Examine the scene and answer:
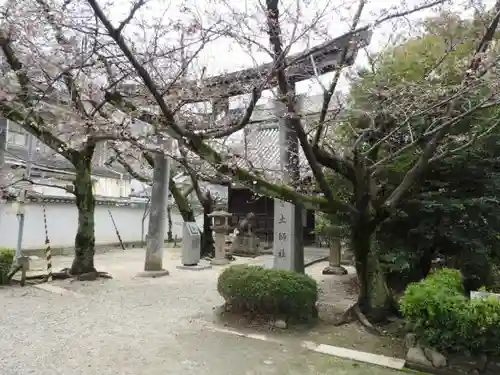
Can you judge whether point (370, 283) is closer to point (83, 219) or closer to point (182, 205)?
point (83, 219)

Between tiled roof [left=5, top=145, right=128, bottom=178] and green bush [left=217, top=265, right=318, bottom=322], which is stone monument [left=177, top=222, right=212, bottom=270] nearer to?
tiled roof [left=5, top=145, right=128, bottom=178]

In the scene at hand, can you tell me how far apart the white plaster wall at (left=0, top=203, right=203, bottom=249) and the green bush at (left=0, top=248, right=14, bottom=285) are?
10.5ft

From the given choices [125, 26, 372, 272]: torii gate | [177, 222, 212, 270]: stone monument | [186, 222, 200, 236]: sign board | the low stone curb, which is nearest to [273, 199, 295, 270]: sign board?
[125, 26, 372, 272]: torii gate

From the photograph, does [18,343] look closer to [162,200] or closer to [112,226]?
[162,200]

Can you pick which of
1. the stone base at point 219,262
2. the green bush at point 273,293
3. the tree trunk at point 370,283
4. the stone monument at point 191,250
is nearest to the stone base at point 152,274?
the stone monument at point 191,250

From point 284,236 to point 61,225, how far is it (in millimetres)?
12431

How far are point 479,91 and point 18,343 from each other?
7483 mm

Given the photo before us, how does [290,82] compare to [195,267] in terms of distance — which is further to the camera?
[195,267]

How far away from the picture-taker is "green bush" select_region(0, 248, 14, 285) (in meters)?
9.26

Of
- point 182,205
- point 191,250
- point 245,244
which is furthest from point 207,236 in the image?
point 191,250

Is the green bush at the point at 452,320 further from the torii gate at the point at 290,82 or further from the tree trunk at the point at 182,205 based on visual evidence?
the tree trunk at the point at 182,205

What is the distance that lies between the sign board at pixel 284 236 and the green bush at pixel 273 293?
1594 mm

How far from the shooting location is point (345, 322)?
21.8ft

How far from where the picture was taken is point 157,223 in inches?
458
